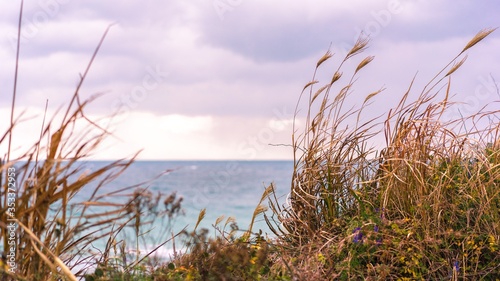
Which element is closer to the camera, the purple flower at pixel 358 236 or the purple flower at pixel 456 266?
the purple flower at pixel 456 266

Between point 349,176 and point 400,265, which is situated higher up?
point 349,176

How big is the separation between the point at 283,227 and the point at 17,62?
2.29 metres

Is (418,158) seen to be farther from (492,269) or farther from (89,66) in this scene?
(89,66)

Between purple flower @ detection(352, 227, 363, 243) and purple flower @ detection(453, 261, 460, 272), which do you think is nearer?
purple flower @ detection(453, 261, 460, 272)

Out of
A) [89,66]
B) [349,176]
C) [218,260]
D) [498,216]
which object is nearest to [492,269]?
[498,216]

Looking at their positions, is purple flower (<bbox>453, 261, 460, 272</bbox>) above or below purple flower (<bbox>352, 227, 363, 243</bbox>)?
below

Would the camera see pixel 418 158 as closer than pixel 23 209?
No

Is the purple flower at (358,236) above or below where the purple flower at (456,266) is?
above

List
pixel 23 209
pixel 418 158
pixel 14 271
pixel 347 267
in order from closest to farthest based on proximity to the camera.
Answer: pixel 23 209 < pixel 14 271 < pixel 347 267 < pixel 418 158

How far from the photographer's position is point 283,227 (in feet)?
14.5

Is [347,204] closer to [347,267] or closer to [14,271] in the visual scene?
[347,267]

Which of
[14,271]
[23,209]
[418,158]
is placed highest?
Result: [418,158]

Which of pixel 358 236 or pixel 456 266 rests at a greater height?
pixel 358 236

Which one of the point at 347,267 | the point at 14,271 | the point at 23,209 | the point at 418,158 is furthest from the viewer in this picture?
the point at 418,158
